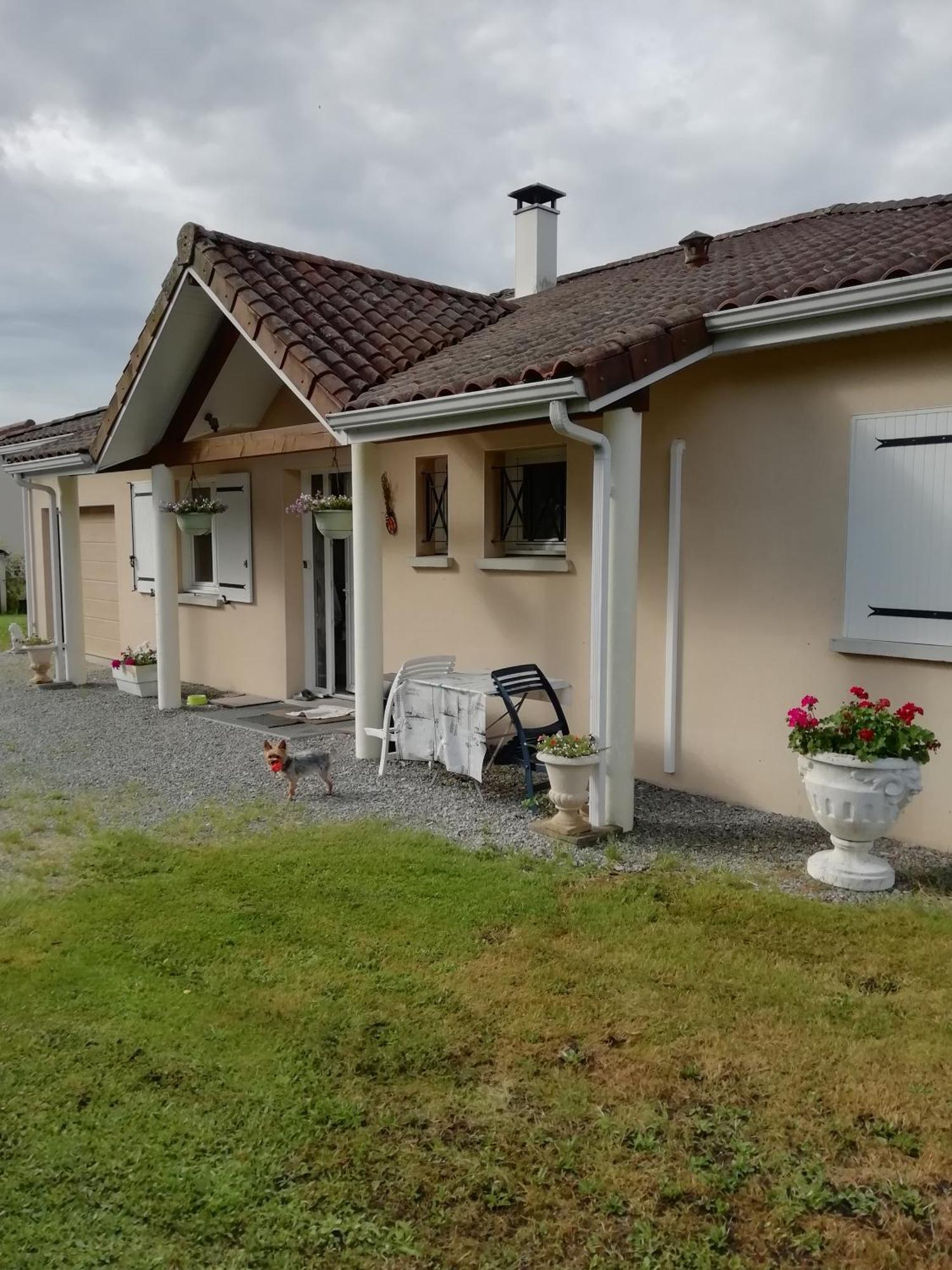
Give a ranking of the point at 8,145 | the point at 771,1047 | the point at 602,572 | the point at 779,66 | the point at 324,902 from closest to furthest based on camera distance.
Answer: the point at 771,1047, the point at 324,902, the point at 602,572, the point at 779,66, the point at 8,145

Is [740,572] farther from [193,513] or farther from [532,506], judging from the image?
[193,513]

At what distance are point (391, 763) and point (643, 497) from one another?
277cm

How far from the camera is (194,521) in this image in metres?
10.4

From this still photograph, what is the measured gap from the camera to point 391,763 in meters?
7.63

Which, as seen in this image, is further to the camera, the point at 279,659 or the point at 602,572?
the point at 279,659

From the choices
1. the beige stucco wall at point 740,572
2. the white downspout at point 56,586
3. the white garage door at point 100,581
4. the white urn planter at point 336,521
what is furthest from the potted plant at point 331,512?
the white garage door at point 100,581

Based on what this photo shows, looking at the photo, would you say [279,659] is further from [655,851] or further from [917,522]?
[917,522]

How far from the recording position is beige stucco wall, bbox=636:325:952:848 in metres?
5.58

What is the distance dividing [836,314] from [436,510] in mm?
4246

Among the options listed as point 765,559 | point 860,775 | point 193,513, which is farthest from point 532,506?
point 193,513

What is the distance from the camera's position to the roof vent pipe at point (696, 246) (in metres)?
8.63

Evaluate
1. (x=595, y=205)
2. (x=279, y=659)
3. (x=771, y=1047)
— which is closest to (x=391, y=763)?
(x=279, y=659)

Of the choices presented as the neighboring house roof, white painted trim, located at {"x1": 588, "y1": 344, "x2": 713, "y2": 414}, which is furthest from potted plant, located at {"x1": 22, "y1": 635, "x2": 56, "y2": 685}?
white painted trim, located at {"x1": 588, "y1": 344, "x2": 713, "y2": 414}

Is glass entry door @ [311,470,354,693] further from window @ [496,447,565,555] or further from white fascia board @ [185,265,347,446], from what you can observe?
window @ [496,447,565,555]
